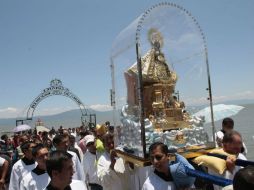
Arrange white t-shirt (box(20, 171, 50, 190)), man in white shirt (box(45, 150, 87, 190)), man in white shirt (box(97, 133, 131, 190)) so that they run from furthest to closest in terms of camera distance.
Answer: man in white shirt (box(97, 133, 131, 190)) < white t-shirt (box(20, 171, 50, 190)) < man in white shirt (box(45, 150, 87, 190))

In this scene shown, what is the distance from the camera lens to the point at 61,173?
9.18 feet

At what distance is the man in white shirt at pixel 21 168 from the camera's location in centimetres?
482

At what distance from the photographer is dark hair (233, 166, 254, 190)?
5.58 ft

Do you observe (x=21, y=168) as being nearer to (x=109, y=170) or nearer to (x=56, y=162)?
(x=109, y=170)

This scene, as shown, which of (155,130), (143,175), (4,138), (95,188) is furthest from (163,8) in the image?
(4,138)

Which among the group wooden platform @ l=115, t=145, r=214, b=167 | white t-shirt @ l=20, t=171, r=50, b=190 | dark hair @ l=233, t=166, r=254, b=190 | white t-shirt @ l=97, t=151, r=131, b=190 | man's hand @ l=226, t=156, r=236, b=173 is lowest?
white t-shirt @ l=97, t=151, r=131, b=190

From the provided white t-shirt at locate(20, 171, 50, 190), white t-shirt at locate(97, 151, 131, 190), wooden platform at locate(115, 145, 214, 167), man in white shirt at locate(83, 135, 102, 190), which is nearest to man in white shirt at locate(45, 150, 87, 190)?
white t-shirt at locate(20, 171, 50, 190)

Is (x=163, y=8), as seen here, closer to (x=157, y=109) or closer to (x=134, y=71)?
(x=134, y=71)

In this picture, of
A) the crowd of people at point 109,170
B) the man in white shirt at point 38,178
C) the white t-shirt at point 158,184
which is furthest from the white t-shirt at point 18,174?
the white t-shirt at point 158,184

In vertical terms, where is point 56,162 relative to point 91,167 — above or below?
above

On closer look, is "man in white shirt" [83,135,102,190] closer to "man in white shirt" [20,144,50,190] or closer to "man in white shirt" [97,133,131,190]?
"man in white shirt" [97,133,131,190]

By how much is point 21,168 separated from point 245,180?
154 inches

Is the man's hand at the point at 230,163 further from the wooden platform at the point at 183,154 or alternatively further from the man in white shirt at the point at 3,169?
the man in white shirt at the point at 3,169

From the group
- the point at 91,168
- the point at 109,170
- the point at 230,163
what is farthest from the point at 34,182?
the point at 91,168
